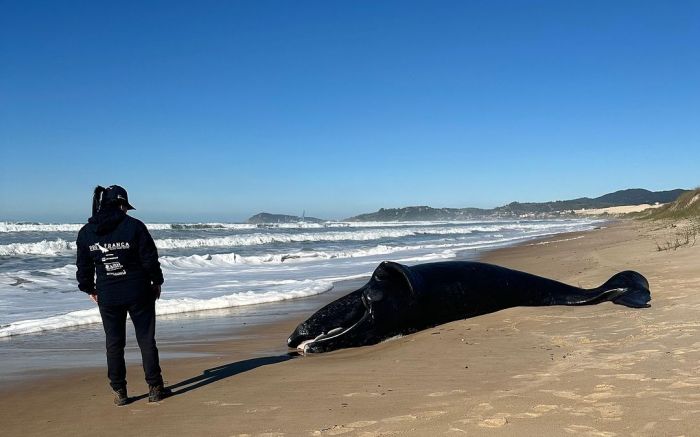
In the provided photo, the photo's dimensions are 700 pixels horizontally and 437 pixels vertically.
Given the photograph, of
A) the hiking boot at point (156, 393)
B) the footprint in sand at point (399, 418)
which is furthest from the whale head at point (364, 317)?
the footprint in sand at point (399, 418)

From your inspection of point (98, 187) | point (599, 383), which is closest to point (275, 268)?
point (98, 187)

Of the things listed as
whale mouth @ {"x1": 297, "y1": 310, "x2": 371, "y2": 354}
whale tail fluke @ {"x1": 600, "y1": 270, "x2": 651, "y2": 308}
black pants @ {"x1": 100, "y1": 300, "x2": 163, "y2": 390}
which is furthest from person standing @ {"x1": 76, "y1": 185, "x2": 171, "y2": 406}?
whale tail fluke @ {"x1": 600, "y1": 270, "x2": 651, "y2": 308}

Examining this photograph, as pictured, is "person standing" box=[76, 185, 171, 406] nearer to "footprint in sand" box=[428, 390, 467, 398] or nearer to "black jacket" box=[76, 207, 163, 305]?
"black jacket" box=[76, 207, 163, 305]

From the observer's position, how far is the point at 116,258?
4879mm

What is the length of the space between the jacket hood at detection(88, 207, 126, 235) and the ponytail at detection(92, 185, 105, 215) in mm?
111

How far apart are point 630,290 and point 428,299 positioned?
279 centimetres

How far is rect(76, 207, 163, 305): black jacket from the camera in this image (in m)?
4.89

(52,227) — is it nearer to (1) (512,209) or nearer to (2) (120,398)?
(2) (120,398)

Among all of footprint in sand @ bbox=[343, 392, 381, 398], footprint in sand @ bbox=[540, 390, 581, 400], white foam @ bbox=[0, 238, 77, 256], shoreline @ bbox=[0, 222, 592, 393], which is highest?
white foam @ bbox=[0, 238, 77, 256]

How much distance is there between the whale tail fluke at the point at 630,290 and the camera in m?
7.36

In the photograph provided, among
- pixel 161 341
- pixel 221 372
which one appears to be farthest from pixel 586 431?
pixel 161 341

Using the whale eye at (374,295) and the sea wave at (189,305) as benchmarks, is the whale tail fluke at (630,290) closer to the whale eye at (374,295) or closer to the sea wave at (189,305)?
the whale eye at (374,295)

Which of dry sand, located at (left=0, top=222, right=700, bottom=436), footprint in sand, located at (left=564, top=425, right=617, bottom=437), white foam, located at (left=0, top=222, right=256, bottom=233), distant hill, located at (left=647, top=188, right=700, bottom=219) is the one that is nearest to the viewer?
footprint in sand, located at (left=564, top=425, right=617, bottom=437)

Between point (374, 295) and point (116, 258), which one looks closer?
point (116, 258)
